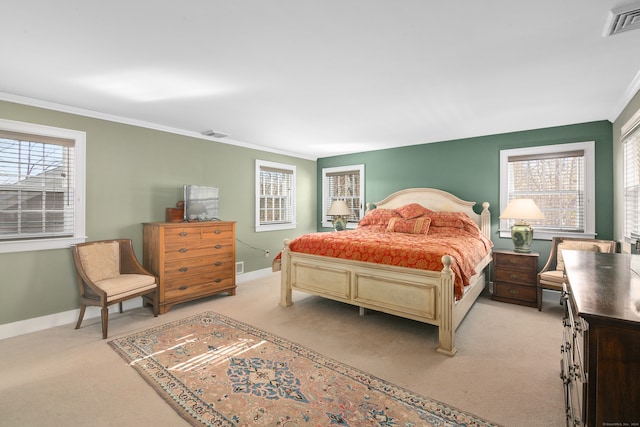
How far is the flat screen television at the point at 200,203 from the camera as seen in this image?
4.07m

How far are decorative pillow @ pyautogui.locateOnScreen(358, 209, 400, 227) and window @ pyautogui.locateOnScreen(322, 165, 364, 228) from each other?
2.27 ft

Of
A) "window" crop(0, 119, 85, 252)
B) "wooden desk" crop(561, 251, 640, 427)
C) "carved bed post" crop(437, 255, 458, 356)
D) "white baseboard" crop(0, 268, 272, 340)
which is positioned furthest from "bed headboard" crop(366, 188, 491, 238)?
"window" crop(0, 119, 85, 252)

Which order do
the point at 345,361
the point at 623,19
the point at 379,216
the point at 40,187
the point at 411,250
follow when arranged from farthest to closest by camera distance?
the point at 379,216
the point at 40,187
the point at 411,250
the point at 345,361
the point at 623,19

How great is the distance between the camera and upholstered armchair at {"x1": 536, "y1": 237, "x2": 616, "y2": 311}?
351 centimetres

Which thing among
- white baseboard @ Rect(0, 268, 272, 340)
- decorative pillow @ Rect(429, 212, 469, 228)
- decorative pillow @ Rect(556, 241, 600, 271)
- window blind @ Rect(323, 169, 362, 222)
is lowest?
white baseboard @ Rect(0, 268, 272, 340)

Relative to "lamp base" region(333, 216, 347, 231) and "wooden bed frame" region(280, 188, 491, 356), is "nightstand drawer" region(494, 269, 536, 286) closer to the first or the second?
"wooden bed frame" region(280, 188, 491, 356)

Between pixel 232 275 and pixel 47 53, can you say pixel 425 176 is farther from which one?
pixel 47 53

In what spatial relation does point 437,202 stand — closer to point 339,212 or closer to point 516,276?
point 516,276

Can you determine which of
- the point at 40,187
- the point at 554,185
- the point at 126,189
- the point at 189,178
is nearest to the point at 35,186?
the point at 40,187

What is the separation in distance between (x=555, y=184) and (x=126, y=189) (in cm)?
577

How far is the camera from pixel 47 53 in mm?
2197

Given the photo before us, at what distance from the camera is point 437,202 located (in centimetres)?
499

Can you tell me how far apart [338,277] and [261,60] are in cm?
232

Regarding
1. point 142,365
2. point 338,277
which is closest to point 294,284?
point 338,277
